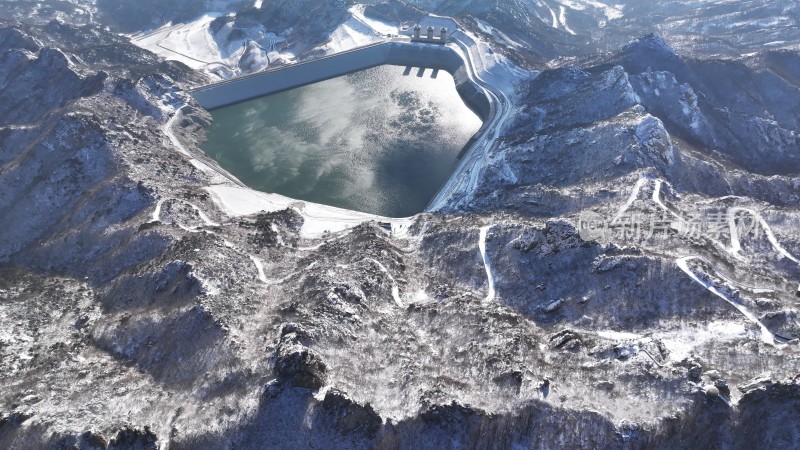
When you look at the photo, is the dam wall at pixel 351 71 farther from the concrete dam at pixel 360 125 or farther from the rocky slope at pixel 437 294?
the rocky slope at pixel 437 294

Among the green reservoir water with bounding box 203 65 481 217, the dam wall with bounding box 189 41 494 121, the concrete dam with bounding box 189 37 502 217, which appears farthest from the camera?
the dam wall with bounding box 189 41 494 121

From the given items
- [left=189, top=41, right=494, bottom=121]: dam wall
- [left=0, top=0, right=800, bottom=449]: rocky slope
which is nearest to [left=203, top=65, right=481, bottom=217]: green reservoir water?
[left=189, top=41, right=494, bottom=121]: dam wall

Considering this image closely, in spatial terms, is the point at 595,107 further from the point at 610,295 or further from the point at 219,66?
the point at 219,66

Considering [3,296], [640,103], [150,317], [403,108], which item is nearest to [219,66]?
[403,108]

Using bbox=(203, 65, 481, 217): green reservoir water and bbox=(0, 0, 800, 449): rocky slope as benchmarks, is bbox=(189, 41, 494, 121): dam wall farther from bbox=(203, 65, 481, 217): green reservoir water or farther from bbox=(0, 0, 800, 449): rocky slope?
bbox=(0, 0, 800, 449): rocky slope

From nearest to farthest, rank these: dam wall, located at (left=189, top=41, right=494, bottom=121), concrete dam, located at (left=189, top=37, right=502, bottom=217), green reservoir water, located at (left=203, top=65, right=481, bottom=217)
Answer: green reservoir water, located at (left=203, top=65, right=481, bottom=217) → concrete dam, located at (left=189, top=37, right=502, bottom=217) → dam wall, located at (left=189, top=41, right=494, bottom=121)

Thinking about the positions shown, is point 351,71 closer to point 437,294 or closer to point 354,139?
point 354,139

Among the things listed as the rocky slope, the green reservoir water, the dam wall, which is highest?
the dam wall
